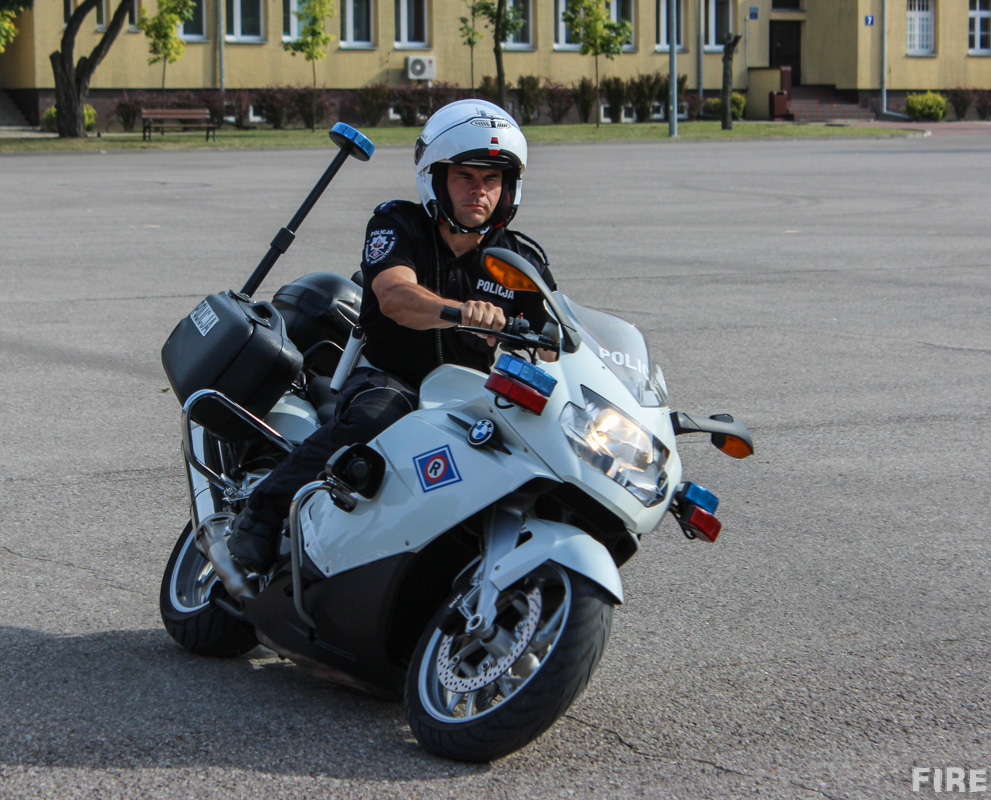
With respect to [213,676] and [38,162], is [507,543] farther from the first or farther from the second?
[38,162]

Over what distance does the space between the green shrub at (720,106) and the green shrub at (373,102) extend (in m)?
14.3

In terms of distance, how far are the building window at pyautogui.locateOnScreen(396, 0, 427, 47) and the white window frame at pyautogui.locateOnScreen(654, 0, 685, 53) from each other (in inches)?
417

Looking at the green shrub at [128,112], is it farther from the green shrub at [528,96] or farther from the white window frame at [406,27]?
the green shrub at [528,96]

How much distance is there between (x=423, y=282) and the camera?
3.91 meters

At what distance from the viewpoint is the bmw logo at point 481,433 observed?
10.7 feet

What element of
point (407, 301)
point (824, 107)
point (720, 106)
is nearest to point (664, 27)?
point (720, 106)

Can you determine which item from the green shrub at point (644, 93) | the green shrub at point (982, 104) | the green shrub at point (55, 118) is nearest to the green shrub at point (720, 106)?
the green shrub at point (644, 93)

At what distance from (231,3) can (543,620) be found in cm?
4902

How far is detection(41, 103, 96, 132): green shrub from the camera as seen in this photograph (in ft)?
137

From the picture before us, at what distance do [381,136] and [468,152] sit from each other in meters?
36.8

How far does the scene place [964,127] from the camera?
1889 inches

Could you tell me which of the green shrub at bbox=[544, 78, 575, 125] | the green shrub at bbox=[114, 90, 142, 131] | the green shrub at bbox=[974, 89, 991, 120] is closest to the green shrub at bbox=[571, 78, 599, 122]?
the green shrub at bbox=[544, 78, 575, 125]

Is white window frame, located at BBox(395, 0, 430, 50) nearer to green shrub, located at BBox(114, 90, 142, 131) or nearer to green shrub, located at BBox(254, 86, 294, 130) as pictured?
green shrub, located at BBox(254, 86, 294, 130)

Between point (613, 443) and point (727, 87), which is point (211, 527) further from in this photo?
point (727, 87)
